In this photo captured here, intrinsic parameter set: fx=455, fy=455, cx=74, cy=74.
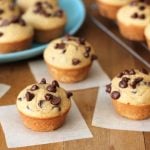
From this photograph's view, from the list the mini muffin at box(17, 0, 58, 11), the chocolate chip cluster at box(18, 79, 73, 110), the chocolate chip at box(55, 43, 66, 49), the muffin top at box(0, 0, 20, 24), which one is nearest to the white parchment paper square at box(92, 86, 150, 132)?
the chocolate chip cluster at box(18, 79, 73, 110)

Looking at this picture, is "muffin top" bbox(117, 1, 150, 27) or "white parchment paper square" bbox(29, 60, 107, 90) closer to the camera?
"white parchment paper square" bbox(29, 60, 107, 90)

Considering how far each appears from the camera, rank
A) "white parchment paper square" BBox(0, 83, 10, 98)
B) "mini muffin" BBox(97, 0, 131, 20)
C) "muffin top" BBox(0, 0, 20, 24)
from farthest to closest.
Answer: "mini muffin" BBox(97, 0, 131, 20), "muffin top" BBox(0, 0, 20, 24), "white parchment paper square" BBox(0, 83, 10, 98)

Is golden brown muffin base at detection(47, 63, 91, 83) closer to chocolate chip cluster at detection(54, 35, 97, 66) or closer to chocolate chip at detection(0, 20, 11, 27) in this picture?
chocolate chip cluster at detection(54, 35, 97, 66)

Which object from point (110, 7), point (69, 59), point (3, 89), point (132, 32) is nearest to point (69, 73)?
point (69, 59)

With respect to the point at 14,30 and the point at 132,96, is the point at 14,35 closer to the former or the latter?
the point at 14,30

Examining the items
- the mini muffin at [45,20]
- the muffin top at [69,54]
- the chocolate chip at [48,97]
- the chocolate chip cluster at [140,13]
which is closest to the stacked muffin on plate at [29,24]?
the mini muffin at [45,20]

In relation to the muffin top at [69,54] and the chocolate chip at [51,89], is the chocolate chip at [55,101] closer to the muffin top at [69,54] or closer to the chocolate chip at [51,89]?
the chocolate chip at [51,89]

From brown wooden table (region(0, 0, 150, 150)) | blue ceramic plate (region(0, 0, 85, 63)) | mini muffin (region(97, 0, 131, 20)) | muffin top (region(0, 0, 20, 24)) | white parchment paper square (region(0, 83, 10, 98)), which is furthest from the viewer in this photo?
mini muffin (region(97, 0, 131, 20))
